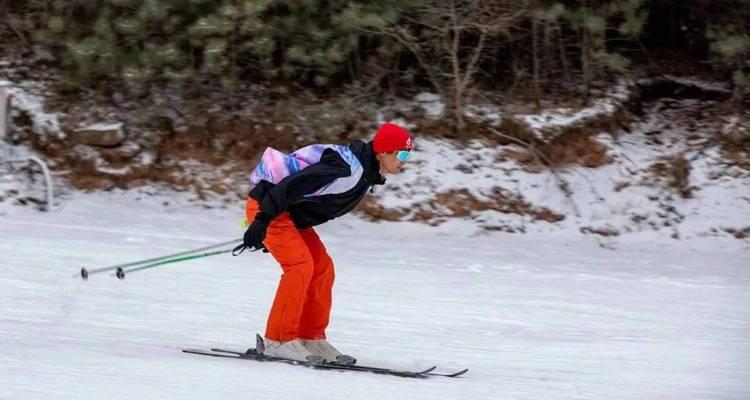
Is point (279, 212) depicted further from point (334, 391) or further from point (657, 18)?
point (657, 18)

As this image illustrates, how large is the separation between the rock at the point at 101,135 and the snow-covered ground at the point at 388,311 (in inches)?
24.2

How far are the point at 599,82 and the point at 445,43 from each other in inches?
69.1

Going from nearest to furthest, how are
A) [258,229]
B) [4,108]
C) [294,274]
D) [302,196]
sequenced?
[258,229], [302,196], [294,274], [4,108]

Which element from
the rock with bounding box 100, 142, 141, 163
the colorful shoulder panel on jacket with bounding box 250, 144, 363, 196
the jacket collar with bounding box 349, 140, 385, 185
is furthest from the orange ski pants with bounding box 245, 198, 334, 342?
the rock with bounding box 100, 142, 141, 163

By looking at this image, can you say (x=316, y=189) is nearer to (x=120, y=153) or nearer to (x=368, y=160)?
(x=368, y=160)

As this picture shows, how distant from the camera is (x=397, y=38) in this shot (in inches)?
468

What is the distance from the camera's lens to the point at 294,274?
5527mm

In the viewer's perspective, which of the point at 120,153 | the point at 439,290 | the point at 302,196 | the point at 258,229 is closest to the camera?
the point at 258,229

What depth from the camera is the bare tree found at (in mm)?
11711

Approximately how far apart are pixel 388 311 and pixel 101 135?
196 inches

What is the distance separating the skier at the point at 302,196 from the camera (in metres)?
5.42

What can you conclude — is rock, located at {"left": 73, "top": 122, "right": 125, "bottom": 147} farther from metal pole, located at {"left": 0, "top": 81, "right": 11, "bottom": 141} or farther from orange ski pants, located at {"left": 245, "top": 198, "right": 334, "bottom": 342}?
orange ski pants, located at {"left": 245, "top": 198, "right": 334, "bottom": 342}

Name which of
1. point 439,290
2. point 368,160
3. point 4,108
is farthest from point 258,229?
point 4,108

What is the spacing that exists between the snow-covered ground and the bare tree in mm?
1792
